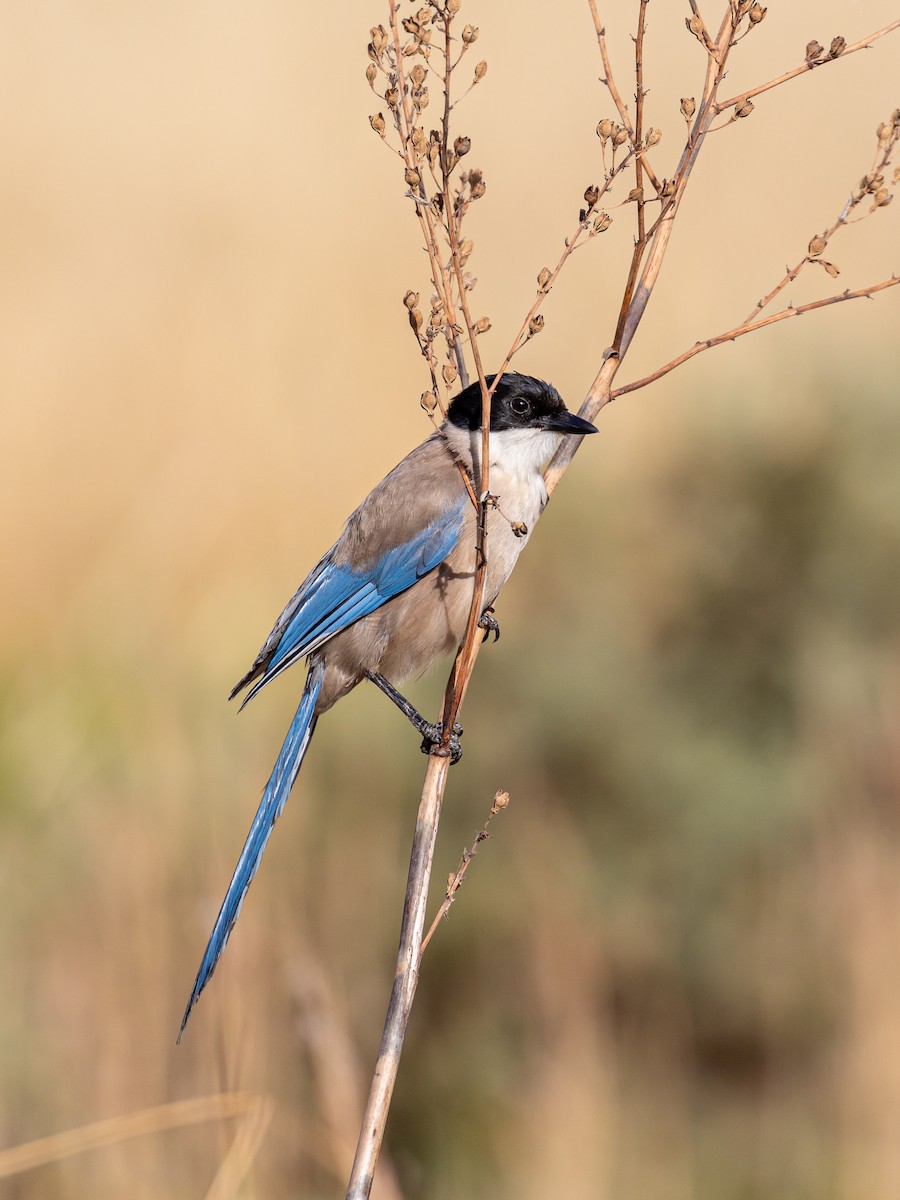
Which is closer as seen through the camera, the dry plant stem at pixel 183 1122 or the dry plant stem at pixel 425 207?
the dry plant stem at pixel 425 207

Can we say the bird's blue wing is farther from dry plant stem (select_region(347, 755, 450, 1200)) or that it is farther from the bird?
dry plant stem (select_region(347, 755, 450, 1200))

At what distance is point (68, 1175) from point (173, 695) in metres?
1.52

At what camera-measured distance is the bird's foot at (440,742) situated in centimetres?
201

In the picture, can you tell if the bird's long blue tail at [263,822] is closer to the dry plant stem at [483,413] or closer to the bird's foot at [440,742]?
the bird's foot at [440,742]

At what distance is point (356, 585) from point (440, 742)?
0.97 m

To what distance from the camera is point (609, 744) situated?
4898 mm

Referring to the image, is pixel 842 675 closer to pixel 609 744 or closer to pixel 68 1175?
pixel 609 744

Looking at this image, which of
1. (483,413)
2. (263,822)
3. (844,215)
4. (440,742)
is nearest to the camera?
(483,413)

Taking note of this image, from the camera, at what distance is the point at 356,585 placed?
9.68 ft

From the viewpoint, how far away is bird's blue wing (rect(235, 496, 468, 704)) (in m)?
2.85

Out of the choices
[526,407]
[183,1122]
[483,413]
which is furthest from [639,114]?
[183,1122]

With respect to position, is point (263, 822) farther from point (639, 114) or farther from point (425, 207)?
point (639, 114)

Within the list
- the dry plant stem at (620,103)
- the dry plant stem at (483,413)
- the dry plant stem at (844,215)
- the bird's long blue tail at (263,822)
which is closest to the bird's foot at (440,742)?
the dry plant stem at (483,413)

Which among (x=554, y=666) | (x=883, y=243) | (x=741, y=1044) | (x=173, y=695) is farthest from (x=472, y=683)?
(x=883, y=243)
